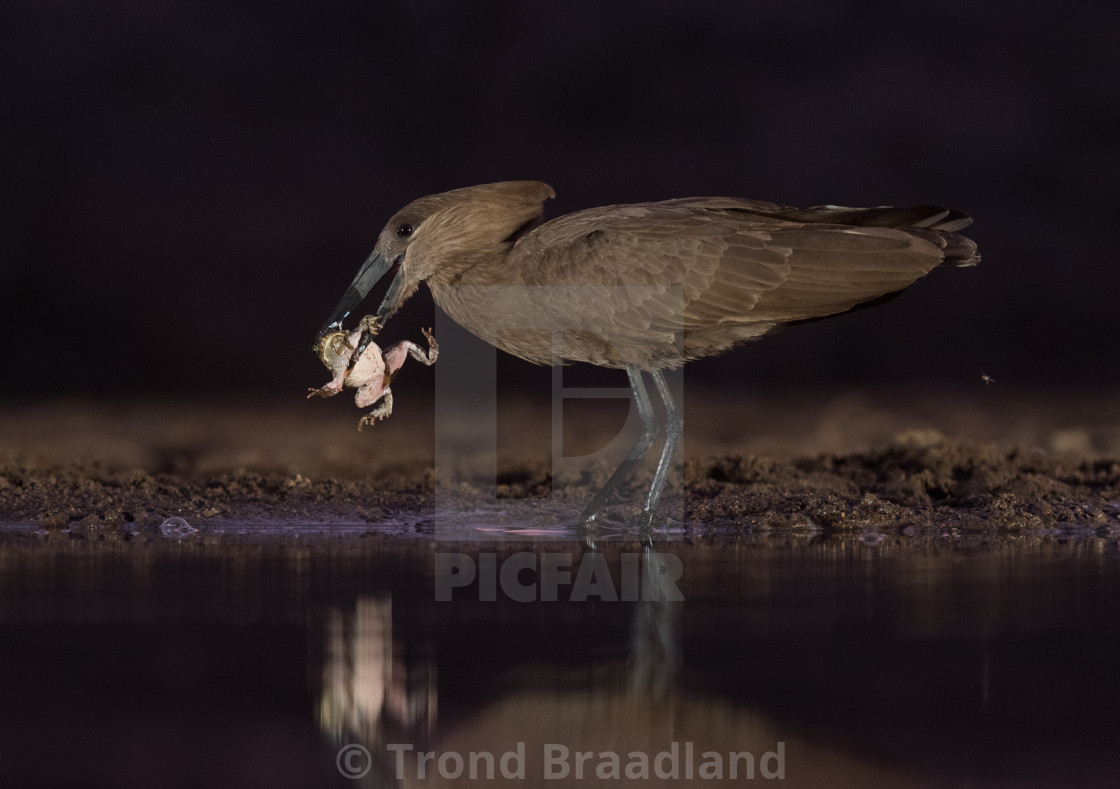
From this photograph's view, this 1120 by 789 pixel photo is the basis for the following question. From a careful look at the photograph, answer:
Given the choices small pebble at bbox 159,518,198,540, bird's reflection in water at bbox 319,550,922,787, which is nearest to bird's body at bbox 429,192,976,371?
small pebble at bbox 159,518,198,540

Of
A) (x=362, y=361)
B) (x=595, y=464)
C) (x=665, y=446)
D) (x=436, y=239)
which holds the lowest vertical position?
(x=595, y=464)

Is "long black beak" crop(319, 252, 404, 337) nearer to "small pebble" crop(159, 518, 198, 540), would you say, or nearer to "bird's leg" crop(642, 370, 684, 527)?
"small pebble" crop(159, 518, 198, 540)

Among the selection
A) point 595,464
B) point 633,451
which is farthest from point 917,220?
point 595,464

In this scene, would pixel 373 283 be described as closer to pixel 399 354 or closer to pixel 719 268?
pixel 399 354

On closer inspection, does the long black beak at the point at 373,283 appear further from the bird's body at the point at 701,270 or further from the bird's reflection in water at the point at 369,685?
the bird's reflection in water at the point at 369,685

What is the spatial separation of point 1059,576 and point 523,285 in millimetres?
2906

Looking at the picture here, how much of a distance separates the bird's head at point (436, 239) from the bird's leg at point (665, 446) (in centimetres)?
111

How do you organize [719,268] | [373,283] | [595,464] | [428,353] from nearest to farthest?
[719,268] < [373,283] < [428,353] < [595,464]

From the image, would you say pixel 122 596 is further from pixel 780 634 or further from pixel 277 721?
pixel 780 634

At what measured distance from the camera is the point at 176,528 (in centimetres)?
660

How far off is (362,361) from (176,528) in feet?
4.13

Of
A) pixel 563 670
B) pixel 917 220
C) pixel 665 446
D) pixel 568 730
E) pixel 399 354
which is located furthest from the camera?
pixel 399 354

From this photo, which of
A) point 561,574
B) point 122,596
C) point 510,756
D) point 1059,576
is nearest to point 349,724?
point 510,756

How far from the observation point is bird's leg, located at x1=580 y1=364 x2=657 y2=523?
6859mm
